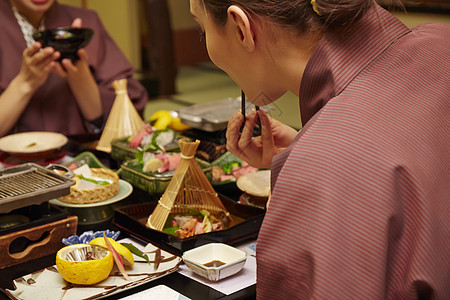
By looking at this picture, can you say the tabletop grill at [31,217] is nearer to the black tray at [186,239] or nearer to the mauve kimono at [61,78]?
the black tray at [186,239]

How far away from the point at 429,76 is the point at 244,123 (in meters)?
0.63

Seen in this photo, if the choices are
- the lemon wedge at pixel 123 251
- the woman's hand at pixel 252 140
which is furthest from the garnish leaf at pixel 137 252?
the woman's hand at pixel 252 140

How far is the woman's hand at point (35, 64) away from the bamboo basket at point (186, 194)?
1.22 metres

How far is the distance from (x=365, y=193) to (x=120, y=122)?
6.28ft

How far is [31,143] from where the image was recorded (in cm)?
251

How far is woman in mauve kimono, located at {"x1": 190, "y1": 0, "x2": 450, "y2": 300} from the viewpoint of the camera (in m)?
0.93

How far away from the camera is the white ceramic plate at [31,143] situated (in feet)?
7.88

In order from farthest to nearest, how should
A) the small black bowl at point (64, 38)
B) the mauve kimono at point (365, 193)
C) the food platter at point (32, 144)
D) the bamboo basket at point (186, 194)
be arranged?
the small black bowl at point (64, 38) < the food platter at point (32, 144) < the bamboo basket at point (186, 194) < the mauve kimono at point (365, 193)

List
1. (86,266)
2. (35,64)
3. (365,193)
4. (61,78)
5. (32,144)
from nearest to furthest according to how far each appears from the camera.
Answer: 1. (365,193)
2. (86,266)
3. (32,144)
4. (35,64)
5. (61,78)

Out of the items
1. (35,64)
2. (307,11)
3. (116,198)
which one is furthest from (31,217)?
(35,64)

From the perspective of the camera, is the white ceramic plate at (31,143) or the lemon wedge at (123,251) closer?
the lemon wedge at (123,251)

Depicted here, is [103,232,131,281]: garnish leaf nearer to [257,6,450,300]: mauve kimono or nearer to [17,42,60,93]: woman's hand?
[257,6,450,300]: mauve kimono

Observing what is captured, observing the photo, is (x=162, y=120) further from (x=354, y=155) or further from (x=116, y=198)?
(x=354, y=155)

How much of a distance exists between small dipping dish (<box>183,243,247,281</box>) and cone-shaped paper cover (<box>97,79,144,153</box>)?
1203mm
